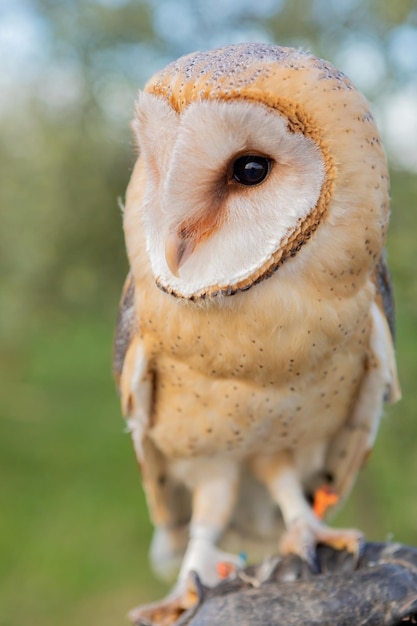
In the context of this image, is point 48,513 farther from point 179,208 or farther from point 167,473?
point 179,208

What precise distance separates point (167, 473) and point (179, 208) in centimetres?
64

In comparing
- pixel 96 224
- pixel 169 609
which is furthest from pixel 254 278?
pixel 96 224

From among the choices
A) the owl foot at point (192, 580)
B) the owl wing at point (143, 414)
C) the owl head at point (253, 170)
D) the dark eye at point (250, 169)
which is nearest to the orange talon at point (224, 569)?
the owl foot at point (192, 580)

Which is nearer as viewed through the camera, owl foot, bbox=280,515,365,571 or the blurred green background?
owl foot, bbox=280,515,365,571

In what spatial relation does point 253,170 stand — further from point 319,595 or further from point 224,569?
point 224,569

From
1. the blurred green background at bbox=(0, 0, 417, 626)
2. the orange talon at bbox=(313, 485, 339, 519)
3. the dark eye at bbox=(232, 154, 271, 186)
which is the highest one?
the blurred green background at bbox=(0, 0, 417, 626)

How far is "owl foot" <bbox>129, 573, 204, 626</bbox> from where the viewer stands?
47.0 inches

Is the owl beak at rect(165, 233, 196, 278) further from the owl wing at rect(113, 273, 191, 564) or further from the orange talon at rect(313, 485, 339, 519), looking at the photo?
the orange talon at rect(313, 485, 339, 519)

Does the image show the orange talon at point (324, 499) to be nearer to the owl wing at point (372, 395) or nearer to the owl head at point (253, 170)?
the owl wing at point (372, 395)

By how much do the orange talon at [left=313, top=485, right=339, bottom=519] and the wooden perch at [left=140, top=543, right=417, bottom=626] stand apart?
0.19 metres

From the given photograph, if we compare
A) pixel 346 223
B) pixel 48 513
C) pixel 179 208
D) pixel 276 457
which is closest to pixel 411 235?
pixel 276 457

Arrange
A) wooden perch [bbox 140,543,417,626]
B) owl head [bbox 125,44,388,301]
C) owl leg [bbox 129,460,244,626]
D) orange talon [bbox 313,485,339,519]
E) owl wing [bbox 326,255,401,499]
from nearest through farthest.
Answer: owl head [bbox 125,44,388,301]
wooden perch [bbox 140,543,417,626]
owl wing [bbox 326,255,401,499]
owl leg [bbox 129,460,244,626]
orange talon [bbox 313,485,339,519]

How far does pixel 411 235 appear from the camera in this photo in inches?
59.0

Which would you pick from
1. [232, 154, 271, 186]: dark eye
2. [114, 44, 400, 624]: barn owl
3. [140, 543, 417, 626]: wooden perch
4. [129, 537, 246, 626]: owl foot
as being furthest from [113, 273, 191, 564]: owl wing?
[232, 154, 271, 186]: dark eye
